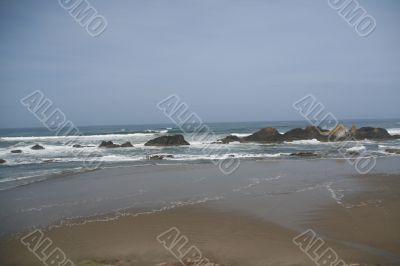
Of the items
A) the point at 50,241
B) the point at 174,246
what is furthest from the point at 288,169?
the point at 50,241

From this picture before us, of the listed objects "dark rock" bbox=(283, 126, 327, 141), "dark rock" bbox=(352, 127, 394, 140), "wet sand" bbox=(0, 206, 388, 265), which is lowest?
"wet sand" bbox=(0, 206, 388, 265)

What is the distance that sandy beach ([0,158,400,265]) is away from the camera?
206 inches

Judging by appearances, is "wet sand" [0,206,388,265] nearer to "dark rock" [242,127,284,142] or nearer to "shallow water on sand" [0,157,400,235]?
"shallow water on sand" [0,157,400,235]

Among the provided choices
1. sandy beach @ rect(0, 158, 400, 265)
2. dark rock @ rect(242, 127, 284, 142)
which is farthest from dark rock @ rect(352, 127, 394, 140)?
sandy beach @ rect(0, 158, 400, 265)

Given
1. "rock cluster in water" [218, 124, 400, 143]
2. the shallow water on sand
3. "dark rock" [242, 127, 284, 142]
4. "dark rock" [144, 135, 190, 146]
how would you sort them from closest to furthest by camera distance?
the shallow water on sand → "dark rock" [144, 135, 190, 146] → "dark rock" [242, 127, 284, 142] → "rock cluster in water" [218, 124, 400, 143]

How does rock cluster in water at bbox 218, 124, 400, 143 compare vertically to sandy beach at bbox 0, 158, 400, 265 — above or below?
above

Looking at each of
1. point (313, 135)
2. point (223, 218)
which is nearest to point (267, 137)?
point (313, 135)

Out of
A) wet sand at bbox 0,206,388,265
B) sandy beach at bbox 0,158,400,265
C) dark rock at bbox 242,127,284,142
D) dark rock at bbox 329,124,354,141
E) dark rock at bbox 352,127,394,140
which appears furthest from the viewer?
dark rock at bbox 352,127,394,140

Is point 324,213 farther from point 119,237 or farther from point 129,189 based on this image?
point 129,189

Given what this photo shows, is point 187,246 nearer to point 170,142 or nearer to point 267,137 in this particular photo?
point 170,142

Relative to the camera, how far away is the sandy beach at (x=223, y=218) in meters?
5.23

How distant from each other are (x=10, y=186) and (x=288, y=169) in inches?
449

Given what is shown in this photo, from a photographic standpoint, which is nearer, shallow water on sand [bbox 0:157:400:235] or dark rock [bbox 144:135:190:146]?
shallow water on sand [bbox 0:157:400:235]

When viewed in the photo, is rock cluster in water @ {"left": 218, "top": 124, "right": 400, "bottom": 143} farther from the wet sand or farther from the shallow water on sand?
the wet sand
